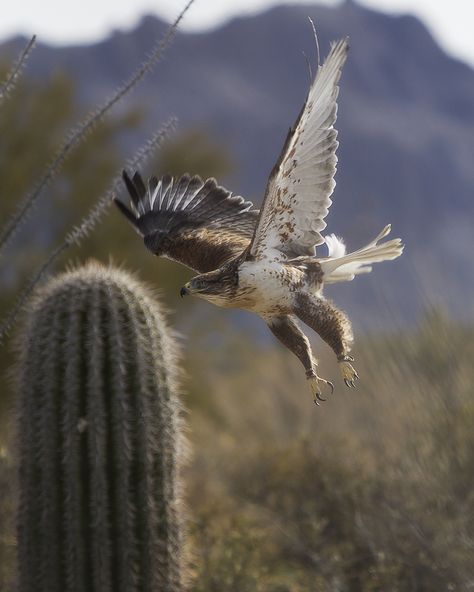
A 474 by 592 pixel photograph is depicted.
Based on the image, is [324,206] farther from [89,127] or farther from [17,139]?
[17,139]

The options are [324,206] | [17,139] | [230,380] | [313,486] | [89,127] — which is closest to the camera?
[324,206]

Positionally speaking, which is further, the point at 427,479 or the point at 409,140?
the point at 409,140

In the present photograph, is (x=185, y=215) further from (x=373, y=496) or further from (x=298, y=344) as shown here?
(x=373, y=496)

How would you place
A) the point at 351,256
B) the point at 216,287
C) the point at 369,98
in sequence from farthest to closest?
1. the point at 369,98
2. the point at 351,256
3. the point at 216,287

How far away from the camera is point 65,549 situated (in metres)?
4.29

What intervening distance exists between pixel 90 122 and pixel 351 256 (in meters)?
1.17

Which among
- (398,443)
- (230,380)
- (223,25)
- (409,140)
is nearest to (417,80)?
(409,140)

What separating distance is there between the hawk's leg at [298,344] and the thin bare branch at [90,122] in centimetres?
98

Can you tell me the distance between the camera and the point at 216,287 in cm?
237

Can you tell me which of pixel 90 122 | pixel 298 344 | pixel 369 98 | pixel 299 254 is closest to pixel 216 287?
pixel 298 344

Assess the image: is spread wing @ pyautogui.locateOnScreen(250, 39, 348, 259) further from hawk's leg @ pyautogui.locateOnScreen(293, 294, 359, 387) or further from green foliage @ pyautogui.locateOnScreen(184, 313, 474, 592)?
green foliage @ pyautogui.locateOnScreen(184, 313, 474, 592)

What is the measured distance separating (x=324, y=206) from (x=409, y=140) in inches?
3132

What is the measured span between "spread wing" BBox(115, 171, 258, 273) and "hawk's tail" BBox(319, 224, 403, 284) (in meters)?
0.27

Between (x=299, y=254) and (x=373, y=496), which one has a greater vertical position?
(x=373, y=496)
